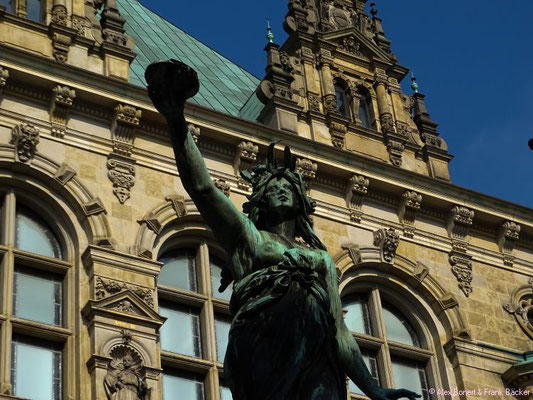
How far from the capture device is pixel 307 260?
6652mm

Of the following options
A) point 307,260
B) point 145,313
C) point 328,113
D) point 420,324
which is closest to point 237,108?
point 328,113

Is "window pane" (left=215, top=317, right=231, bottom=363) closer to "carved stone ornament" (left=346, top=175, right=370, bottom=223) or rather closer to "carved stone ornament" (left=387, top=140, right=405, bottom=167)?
"carved stone ornament" (left=346, top=175, right=370, bottom=223)

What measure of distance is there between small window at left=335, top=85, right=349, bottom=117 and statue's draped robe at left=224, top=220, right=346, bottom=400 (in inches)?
574

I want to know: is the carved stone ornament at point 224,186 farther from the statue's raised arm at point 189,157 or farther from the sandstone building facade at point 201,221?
the statue's raised arm at point 189,157

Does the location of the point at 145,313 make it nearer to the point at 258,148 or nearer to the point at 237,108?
the point at 258,148

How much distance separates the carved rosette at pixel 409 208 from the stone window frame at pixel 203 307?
3.19 metres

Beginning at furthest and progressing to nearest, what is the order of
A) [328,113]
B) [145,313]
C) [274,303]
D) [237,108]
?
[237,108] < [328,113] < [145,313] < [274,303]

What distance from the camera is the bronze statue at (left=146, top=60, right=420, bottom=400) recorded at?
636 centimetres

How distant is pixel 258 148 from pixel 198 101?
10.0 ft

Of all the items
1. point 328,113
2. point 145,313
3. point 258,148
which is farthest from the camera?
point 328,113

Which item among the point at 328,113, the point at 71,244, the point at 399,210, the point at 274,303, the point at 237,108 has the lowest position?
the point at 274,303

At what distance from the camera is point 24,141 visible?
54.3ft

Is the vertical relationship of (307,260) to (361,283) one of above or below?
below

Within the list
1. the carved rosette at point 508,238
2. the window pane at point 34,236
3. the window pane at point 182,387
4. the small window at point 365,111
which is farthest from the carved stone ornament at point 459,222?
the window pane at point 34,236
